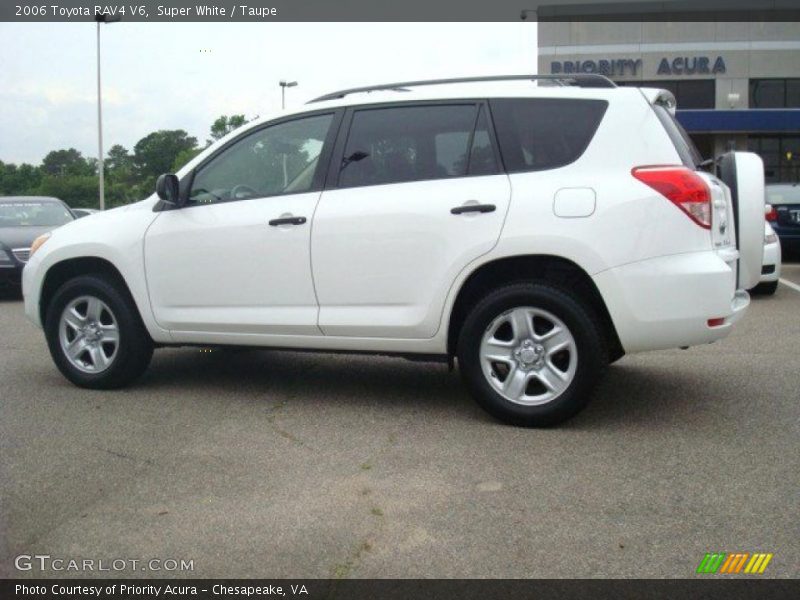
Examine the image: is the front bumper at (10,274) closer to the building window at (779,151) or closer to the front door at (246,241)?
the front door at (246,241)

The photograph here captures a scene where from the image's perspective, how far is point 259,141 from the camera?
599 centimetres

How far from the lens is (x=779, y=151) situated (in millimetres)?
40375

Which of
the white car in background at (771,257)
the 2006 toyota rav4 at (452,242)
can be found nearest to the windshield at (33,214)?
the 2006 toyota rav4 at (452,242)

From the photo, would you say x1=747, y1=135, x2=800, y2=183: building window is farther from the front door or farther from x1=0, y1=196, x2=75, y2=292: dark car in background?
the front door

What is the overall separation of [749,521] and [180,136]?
1332 centimetres

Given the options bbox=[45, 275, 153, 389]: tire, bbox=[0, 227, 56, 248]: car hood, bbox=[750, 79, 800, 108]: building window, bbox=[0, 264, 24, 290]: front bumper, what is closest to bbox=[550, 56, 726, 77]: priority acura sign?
bbox=[750, 79, 800, 108]: building window

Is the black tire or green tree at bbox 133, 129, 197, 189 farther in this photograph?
green tree at bbox 133, 129, 197, 189

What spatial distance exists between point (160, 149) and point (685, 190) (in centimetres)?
1284

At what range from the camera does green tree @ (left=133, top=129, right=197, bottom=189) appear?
1473 cm

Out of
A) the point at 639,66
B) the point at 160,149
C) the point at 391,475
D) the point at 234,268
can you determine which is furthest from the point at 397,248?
the point at 639,66

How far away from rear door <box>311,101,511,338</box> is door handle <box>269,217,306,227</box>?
0.10 m

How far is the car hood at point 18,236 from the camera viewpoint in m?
12.7

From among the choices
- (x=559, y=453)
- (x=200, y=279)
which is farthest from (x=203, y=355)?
(x=559, y=453)
